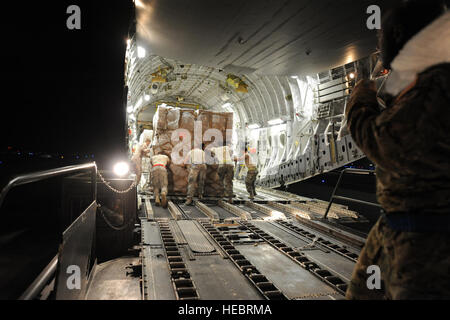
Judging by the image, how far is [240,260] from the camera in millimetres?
3744

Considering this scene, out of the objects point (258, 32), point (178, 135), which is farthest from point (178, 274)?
point (178, 135)

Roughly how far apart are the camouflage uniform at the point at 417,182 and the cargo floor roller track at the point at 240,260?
1.82 metres

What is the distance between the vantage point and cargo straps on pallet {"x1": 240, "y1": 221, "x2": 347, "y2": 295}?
3118 mm

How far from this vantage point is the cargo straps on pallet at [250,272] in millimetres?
2857

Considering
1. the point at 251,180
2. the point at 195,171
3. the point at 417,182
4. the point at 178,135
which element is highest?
the point at 178,135

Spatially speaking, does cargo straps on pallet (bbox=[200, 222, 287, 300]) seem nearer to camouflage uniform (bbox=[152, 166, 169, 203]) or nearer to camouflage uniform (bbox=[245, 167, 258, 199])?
camouflage uniform (bbox=[152, 166, 169, 203])

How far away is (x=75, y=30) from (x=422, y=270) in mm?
5321

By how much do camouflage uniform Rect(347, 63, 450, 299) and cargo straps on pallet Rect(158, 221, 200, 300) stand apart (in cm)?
205

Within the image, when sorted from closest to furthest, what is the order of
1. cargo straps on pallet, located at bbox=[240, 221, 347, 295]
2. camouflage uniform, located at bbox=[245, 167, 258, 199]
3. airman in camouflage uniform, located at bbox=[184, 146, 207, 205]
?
cargo straps on pallet, located at bbox=[240, 221, 347, 295] → airman in camouflage uniform, located at bbox=[184, 146, 207, 205] → camouflage uniform, located at bbox=[245, 167, 258, 199]

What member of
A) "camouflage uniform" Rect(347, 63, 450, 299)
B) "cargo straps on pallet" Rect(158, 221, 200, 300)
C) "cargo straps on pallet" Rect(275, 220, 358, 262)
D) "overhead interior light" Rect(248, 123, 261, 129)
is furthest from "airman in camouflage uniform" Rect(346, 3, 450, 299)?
"overhead interior light" Rect(248, 123, 261, 129)

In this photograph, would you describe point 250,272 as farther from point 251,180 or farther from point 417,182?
point 251,180

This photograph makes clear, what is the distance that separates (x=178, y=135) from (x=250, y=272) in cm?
623

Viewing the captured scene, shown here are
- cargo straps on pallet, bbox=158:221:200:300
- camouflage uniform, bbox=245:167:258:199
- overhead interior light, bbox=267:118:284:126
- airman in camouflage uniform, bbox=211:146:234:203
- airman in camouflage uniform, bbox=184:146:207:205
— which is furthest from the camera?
overhead interior light, bbox=267:118:284:126

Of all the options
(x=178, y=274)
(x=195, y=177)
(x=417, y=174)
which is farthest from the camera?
(x=195, y=177)
